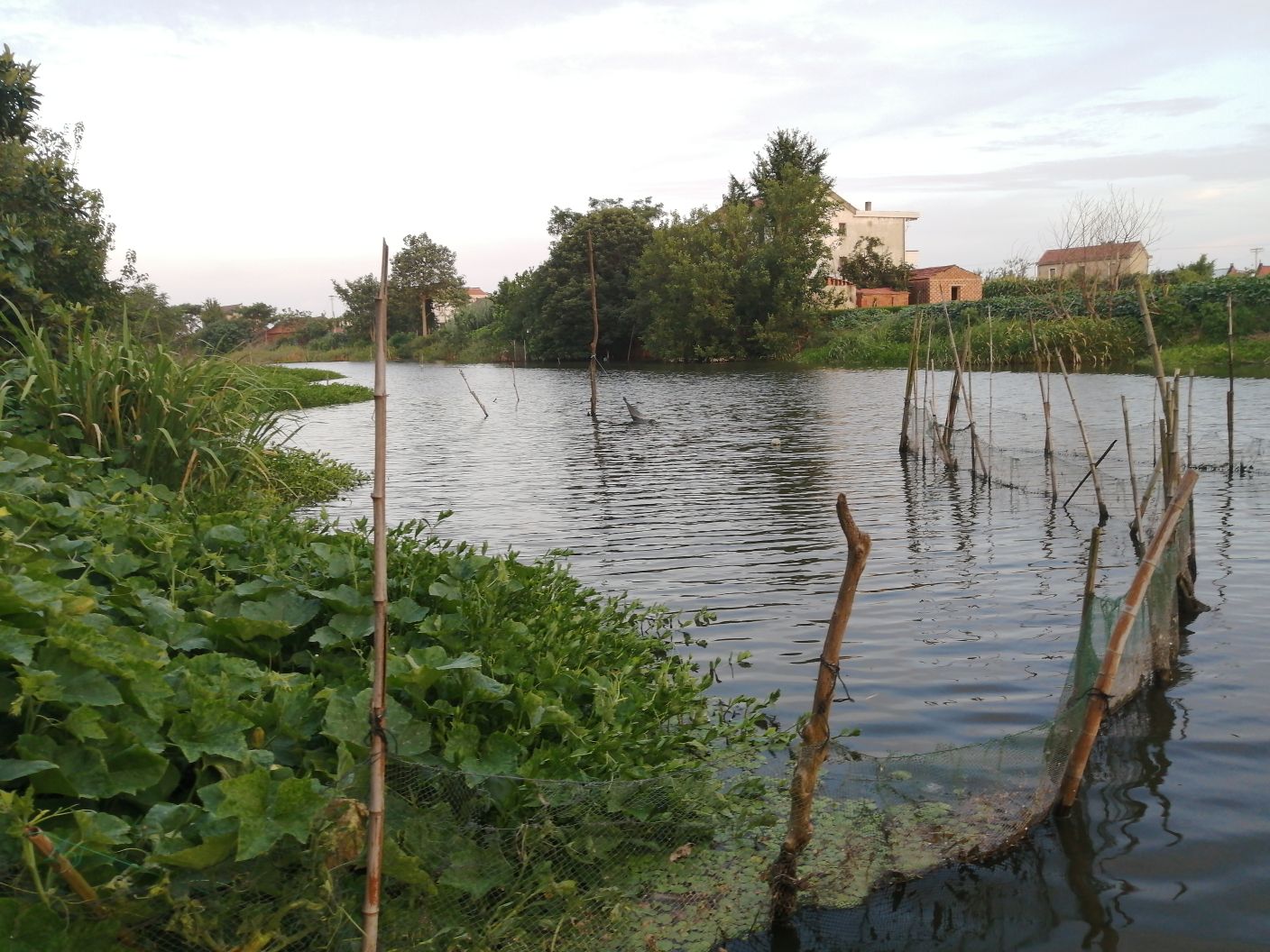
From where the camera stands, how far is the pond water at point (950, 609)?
4078 mm

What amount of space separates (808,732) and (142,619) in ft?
9.24

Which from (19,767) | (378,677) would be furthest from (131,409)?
(378,677)

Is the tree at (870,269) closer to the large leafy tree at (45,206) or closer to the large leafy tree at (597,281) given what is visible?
the large leafy tree at (597,281)

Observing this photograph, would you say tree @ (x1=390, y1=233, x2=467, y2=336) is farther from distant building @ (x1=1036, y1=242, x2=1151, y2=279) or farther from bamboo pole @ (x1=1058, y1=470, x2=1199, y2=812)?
bamboo pole @ (x1=1058, y1=470, x2=1199, y2=812)

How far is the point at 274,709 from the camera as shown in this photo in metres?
3.69

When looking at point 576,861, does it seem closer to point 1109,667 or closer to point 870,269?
point 1109,667

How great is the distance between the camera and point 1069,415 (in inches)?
925

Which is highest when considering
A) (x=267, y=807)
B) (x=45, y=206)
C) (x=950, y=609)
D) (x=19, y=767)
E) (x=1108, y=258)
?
(x=1108, y=258)

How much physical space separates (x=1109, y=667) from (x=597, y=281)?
64.9 m

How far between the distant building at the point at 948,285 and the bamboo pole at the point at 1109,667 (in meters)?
58.2

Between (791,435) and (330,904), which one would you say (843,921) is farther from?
(791,435)

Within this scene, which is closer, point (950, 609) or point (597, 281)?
Result: point (950, 609)

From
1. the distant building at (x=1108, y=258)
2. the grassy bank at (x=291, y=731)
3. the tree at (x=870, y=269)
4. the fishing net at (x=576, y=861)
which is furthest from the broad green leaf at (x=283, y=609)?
the tree at (x=870, y=269)

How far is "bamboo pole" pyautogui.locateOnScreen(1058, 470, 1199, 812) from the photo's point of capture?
430cm
